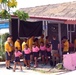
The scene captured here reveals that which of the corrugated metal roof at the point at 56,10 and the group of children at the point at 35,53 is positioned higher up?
the corrugated metal roof at the point at 56,10

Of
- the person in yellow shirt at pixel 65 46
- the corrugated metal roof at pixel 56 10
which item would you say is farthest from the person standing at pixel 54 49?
the corrugated metal roof at pixel 56 10

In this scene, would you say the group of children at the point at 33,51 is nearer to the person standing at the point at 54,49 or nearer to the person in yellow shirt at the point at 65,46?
the person standing at the point at 54,49

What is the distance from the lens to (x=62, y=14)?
Result: 21828mm

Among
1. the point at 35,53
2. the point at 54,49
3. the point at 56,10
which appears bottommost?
the point at 35,53

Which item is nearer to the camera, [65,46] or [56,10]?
[65,46]

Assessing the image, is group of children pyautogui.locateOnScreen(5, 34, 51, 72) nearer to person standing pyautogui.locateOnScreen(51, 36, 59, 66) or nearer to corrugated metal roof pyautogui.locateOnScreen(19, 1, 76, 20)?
person standing pyautogui.locateOnScreen(51, 36, 59, 66)

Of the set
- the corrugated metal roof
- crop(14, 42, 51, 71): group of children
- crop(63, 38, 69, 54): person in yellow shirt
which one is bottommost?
crop(14, 42, 51, 71): group of children

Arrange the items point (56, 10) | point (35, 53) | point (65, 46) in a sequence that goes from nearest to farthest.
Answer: point (65, 46) → point (35, 53) → point (56, 10)

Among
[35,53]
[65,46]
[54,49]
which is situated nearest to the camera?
[65,46]

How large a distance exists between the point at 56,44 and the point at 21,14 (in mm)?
8650

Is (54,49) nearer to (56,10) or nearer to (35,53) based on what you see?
(35,53)

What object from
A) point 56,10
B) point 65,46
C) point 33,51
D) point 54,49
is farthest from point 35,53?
point 56,10

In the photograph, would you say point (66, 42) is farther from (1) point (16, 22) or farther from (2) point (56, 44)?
(1) point (16, 22)

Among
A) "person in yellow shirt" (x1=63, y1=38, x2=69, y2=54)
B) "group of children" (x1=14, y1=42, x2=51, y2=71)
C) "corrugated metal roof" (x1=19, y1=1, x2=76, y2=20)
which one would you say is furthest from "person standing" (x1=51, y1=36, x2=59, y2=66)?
"corrugated metal roof" (x1=19, y1=1, x2=76, y2=20)
